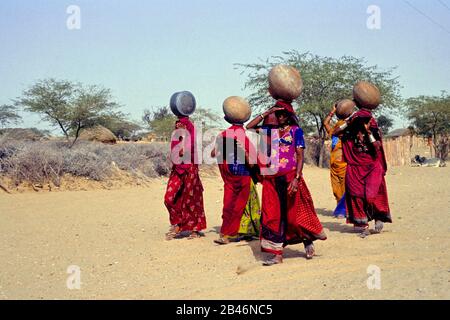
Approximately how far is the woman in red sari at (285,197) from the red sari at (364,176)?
178cm

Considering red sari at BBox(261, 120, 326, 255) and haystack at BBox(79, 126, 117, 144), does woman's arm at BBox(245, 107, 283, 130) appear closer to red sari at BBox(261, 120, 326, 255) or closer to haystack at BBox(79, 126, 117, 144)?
red sari at BBox(261, 120, 326, 255)

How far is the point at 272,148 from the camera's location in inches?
228

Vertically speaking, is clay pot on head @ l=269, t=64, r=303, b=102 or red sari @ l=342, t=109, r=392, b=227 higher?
clay pot on head @ l=269, t=64, r=303, b=102

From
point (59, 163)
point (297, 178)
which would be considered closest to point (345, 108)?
point (297, 178)

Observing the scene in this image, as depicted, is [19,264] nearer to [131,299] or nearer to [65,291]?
[65,291]

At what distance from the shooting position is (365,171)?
736 centimetres

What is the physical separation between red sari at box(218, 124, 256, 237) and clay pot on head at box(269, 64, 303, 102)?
120 cm

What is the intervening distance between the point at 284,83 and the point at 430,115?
106ft

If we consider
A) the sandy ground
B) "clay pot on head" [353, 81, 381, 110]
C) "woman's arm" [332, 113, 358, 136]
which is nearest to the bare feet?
the sandy ground

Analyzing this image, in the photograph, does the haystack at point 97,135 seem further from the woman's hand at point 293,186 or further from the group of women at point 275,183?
the woman's hand at point 293,186

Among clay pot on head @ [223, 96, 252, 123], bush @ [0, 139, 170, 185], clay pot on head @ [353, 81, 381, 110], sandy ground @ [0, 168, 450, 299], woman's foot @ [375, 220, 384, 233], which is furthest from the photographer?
bush @ [0, 139, 170, 185]

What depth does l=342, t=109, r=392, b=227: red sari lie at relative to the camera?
7.30 m

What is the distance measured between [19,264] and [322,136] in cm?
2329
